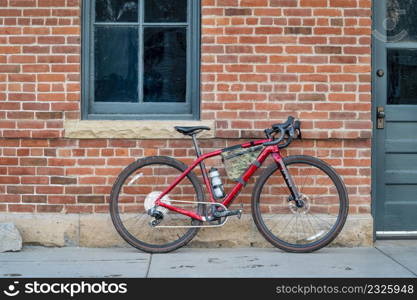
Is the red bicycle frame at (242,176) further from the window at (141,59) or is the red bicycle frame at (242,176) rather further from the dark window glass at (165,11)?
the dark window glass at (165,11)

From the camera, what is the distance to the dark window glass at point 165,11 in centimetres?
647

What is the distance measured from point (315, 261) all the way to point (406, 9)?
265 centimetres

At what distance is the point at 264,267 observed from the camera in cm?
555

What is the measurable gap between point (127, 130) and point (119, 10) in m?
1.15

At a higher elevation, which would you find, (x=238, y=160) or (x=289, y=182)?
(x=238, y=160)

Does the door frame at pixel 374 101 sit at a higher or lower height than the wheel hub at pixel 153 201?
higher

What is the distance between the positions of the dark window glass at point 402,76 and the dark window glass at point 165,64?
1992 millimetres

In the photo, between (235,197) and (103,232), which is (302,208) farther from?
(103,232)

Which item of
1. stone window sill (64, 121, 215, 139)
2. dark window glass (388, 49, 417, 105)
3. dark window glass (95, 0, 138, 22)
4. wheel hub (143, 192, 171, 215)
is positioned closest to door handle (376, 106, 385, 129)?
dark window glass (388, 49, 417, 105)

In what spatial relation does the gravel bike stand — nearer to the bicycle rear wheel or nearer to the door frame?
the bicycle rear wheel

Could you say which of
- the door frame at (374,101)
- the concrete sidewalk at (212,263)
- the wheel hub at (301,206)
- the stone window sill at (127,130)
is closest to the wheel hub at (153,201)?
the concrete sidewalk at (212,263)

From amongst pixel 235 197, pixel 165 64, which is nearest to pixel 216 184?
pixel 235 197

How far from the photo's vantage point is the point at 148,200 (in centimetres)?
611

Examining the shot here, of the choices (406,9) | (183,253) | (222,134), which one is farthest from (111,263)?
(406,9)
